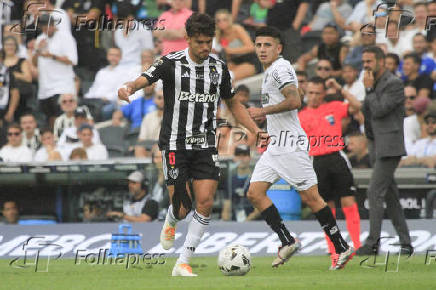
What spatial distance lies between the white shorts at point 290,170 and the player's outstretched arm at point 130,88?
2.17m

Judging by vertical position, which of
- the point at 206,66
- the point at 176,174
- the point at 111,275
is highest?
the point at 206,66

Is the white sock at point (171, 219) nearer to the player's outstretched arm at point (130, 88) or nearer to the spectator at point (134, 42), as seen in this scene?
the player's outstretched arm at point (130, 88)

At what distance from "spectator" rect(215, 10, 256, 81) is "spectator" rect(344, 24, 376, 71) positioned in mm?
2111

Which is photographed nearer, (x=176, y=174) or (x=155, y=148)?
(x=176, y=174)

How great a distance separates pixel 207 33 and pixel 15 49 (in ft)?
33.8

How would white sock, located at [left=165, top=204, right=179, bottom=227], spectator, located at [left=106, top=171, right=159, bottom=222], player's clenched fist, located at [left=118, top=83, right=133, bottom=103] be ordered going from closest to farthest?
player's clenched fist, located at [left=118, top=83, right=133, bottom=103]
white sock, located at [left=165, top=204, right=179, bottom=227]
spectator, located at [left=106, top=171, right=159, bottom=222]

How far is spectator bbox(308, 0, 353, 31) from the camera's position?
18219 mm

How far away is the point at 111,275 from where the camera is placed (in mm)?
9492

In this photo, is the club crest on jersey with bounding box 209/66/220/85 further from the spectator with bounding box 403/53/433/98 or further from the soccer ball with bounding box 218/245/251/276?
the spectator with bounding box 403/53/433/98

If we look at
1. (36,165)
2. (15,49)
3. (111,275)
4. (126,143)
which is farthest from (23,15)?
(111,275)

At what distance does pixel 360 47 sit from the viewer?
55.7 ft

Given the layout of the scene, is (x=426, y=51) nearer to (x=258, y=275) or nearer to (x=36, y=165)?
(x=36, y=165)

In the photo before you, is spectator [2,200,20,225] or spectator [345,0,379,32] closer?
spectator [2,200,20,225]

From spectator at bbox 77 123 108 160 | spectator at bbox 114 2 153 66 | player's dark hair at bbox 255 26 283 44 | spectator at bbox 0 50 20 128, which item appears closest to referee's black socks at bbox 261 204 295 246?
player's dark hair at bbox 255 26 283 44
